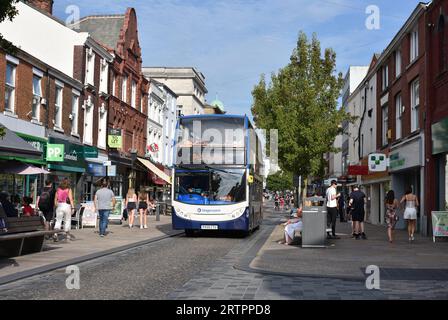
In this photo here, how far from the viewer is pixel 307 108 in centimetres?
3019

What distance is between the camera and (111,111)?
36.8 m

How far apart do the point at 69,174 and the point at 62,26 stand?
8.33 m

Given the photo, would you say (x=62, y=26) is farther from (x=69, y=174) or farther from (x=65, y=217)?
(x=65, y=217)

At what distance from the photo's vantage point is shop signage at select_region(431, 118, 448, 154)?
1950cm

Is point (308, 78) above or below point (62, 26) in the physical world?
below

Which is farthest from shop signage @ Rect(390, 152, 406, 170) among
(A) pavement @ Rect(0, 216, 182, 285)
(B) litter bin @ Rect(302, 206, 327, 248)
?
(A) pavement @ Rect(0, 216, 182, 285)

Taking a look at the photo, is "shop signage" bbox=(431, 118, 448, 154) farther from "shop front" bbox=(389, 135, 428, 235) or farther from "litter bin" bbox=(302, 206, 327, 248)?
"litter bin" bbox=(302, 206, 327, 248)

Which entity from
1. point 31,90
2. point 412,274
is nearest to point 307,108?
point 31,90

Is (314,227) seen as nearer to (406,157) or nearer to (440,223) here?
(440,223)

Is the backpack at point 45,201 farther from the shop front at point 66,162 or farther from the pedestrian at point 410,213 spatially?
the pedestrian at point 410,213

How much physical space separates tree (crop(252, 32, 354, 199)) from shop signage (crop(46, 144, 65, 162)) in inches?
455

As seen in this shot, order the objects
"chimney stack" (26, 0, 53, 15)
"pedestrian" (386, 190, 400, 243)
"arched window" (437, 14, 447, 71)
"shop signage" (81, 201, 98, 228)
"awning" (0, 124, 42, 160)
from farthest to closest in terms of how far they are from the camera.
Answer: "chimney stack" (26, 0, 53, 15) → "shop signage" (81, 201, 98, 228) → "arched window" (437, 14, 447, 71) → "pedestrian" (386, 190, 400, 243) → "awning" (0, 124, 42, 160)

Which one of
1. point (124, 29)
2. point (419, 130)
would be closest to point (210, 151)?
point (419, 130)

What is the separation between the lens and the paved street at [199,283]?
311 inches
